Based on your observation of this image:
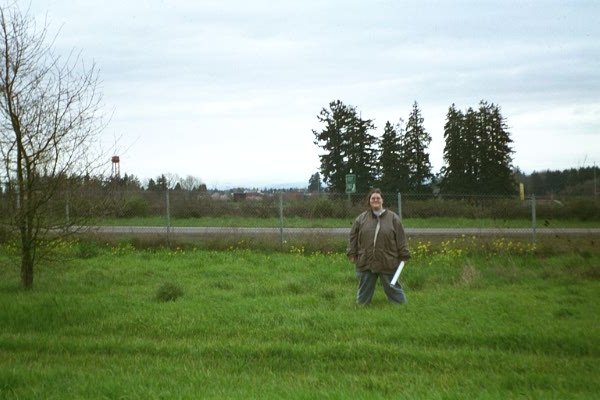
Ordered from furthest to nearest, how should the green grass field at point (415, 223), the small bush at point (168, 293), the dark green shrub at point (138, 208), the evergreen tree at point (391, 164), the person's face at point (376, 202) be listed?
the evergreen tree at point (391, 164)
the dark green shrub at point (138, 208)
the green grass field at point (415, 223)
the small bush at point (168, 293)
the person's face at point (376, 202)

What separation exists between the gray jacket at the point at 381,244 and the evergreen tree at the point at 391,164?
22.9 meters

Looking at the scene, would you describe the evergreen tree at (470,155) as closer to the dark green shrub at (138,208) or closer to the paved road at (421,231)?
the paved road at (421,231)

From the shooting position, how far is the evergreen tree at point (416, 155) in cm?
3338

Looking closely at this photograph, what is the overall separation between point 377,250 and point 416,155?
82.0ft

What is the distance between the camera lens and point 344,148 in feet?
124

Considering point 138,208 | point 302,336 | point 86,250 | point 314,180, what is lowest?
point 302,336

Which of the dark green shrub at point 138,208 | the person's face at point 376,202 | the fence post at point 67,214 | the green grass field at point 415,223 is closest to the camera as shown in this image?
the person's face at point 376,202

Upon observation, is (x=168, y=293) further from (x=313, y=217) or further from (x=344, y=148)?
(x=344, y=148)

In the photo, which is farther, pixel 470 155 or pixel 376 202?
pixel 470 155

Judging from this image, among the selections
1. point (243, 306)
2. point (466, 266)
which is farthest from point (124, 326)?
point (466, 266)

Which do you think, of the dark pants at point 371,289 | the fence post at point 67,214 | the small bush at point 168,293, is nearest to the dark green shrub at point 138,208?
the fence post at point 67,214

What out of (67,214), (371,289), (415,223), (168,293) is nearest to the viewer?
(371,289)

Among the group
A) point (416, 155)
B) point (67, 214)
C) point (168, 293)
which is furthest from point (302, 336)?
point (416, 155)

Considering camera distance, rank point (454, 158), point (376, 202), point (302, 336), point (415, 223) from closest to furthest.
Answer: point (302, 336) < point (376, 202) < point (415, 223) < point (454, 158)
